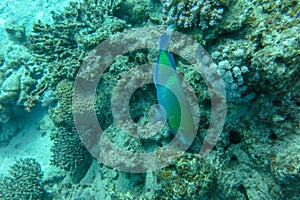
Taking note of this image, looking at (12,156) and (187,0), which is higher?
(187,0)

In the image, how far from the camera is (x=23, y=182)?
195 inches

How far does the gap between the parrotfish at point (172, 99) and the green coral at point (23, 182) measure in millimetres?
4109

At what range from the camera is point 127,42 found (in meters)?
3.65

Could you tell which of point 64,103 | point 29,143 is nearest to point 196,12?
point 64,103

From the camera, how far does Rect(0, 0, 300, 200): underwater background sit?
244cm

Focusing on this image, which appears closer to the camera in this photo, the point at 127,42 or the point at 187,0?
the point at 187,0

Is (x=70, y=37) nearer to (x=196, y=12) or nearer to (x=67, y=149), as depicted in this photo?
(x=67, y=149)

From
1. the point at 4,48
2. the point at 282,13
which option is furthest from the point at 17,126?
the point at 282,13

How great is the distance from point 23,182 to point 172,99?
4559mm

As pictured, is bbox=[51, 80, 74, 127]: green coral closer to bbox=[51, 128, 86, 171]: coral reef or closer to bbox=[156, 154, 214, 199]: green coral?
bbox=[51, 128, 86, 171]: coral reef

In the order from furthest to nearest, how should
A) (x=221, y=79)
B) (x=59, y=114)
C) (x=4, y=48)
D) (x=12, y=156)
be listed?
(x=4, y=48)
(x=12, y=156)
(x=59, y=114)
(x=221, y=79)

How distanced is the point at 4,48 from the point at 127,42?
515 cm

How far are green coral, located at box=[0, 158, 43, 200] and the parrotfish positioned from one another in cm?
411

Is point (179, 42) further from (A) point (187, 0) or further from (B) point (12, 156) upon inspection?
(B) point (12, 156)
